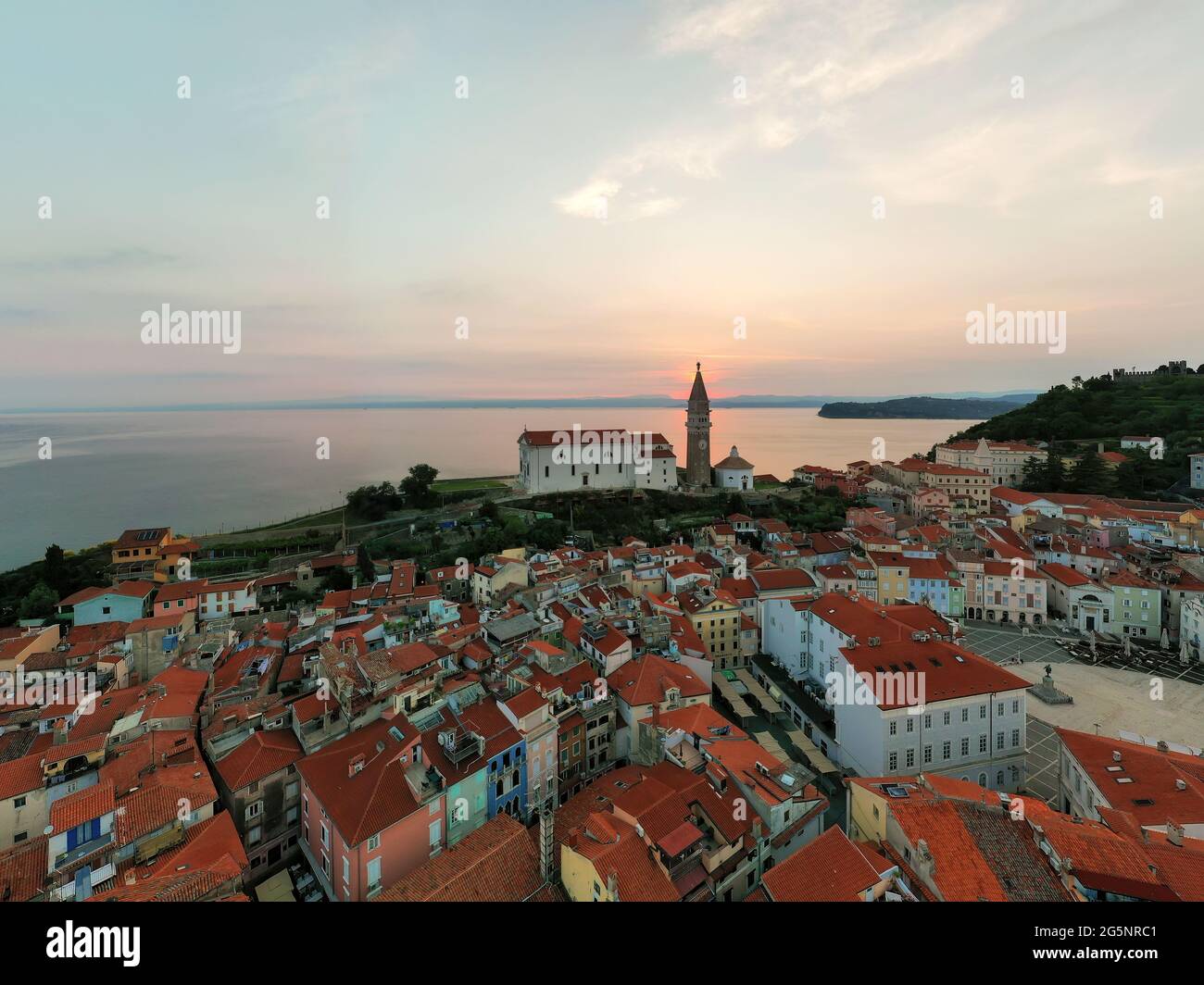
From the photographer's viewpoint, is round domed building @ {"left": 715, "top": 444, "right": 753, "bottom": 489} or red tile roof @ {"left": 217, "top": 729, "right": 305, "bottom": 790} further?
round domed building @ {"left": 715, "top": 444, "right": 753, "bottom": 489}

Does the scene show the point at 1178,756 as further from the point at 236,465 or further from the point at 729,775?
the point at 236,465

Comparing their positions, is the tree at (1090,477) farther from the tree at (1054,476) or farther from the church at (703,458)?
the church at (703,458)

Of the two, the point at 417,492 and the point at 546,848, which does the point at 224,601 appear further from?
the point at 546,848

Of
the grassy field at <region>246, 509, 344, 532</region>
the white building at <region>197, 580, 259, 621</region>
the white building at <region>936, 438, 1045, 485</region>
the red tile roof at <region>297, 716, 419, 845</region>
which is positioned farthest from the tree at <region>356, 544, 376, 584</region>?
the white building at <region>936, 438, 1045, 485</region>

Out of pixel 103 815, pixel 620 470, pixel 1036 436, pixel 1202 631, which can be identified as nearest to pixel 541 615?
pixel 103 815

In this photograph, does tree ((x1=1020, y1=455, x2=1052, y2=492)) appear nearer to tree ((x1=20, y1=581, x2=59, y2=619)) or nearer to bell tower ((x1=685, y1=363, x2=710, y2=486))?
bell tower ((x1=685, y1=363, x2=710, y2=486))

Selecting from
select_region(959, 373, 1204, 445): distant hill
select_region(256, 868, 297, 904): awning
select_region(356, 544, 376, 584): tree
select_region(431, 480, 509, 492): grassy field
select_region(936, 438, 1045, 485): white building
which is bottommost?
select_region(256, 868, 297, 904): awning
